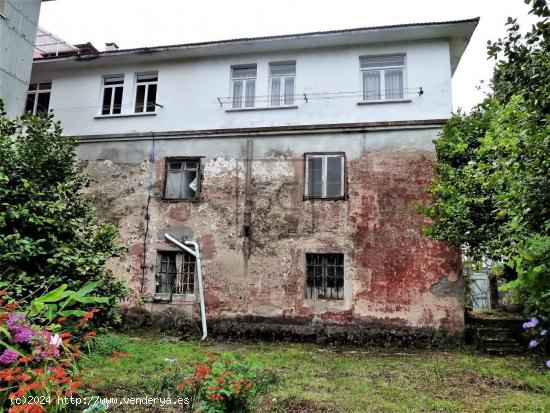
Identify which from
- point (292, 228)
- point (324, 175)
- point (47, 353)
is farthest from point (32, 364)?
point (324, 175)

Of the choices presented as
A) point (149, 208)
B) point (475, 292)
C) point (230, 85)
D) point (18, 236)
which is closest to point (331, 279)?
point (149, 208)

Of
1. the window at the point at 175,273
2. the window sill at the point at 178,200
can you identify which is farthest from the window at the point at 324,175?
the window at the point at 175,273

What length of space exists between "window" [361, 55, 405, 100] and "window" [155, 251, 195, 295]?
689 cm

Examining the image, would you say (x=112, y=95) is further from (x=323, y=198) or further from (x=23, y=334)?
(x=23, y=334)

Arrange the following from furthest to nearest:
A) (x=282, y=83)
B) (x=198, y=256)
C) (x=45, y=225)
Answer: (x=282, y=83)
(x=198, y=256)
(x=45, y=225)

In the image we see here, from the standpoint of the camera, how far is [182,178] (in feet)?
39.5

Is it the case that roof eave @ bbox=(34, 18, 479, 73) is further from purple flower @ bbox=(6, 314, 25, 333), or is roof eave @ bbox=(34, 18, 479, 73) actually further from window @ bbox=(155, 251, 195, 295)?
purple flower @ bbox=(6, 314, 25, 333)

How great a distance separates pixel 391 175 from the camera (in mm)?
10852

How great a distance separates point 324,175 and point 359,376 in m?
5.66

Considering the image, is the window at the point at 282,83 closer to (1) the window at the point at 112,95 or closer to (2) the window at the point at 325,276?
(2) the window at the point at 325,276

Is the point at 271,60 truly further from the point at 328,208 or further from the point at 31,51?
the point at 31,51

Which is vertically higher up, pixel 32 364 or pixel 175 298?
pixel 175 298

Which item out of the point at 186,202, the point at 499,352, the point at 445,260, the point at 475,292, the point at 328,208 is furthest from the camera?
the point at 475,292

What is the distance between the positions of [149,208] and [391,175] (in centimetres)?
695
